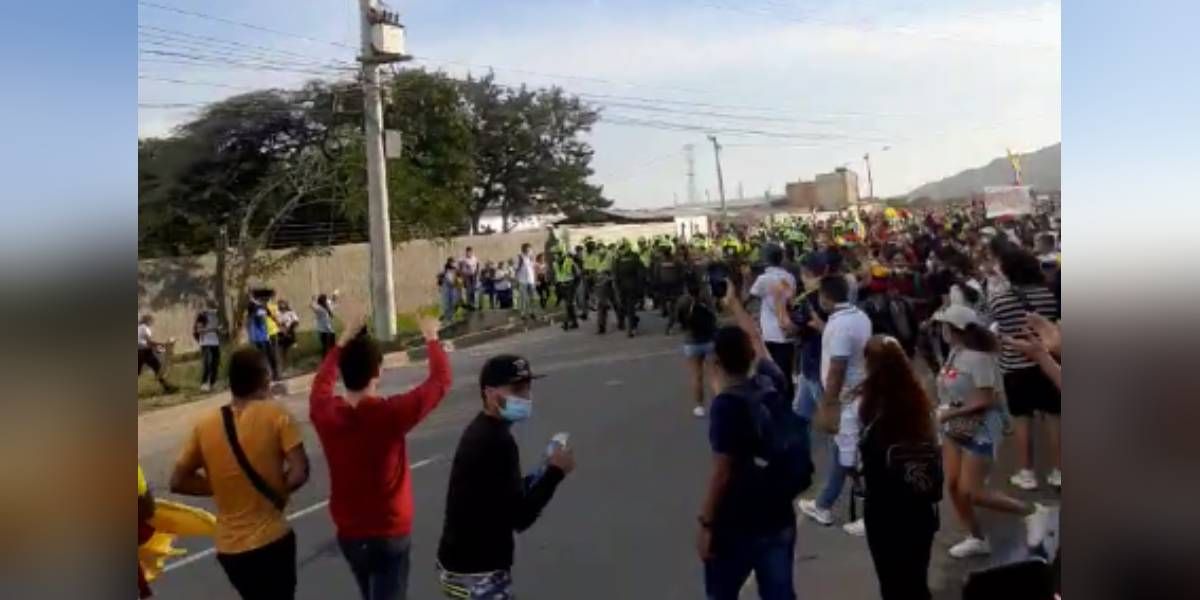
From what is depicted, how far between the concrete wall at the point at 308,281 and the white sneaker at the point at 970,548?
94 cm

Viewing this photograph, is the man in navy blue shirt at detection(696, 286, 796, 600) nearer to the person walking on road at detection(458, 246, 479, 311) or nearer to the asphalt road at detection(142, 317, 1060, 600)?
the asphalt road at detection(142, 317, 1060, 600)

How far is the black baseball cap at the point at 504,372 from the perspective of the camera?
2270 millimetres

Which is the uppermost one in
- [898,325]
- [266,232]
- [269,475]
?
[266,232]

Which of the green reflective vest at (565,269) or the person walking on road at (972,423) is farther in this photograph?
the green reflective vest at (565,269)

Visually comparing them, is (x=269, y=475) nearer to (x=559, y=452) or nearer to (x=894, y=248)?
(x=559, y=452)

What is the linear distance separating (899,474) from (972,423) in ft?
0.49

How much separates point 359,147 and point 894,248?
0.91 m

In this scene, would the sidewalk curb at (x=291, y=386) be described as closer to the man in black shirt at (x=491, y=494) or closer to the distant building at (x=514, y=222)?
the man in black shirt at (x=491, y=494)

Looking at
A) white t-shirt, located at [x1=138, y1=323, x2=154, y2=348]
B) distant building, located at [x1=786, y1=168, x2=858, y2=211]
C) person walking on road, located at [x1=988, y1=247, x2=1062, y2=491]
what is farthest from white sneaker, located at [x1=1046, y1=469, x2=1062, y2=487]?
white t-shirt, located at [x1=138, y1=323, x2=154, y2=348]

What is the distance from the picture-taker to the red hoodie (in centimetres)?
226

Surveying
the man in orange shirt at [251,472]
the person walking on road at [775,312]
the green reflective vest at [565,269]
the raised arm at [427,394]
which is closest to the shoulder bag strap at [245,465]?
the man in orange shirt at [251,472]

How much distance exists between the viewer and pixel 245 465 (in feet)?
7.55
